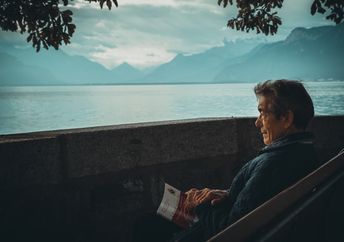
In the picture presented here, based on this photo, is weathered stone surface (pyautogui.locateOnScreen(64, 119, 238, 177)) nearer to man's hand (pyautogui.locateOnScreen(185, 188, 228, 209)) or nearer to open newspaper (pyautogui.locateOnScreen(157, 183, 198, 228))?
open newspaper (pyautogui.locateOnScreen(157, 183, 198, 228))

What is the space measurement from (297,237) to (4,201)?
8.17 ft

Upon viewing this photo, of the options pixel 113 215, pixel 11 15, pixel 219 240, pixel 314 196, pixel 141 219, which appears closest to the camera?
pixel 219 240

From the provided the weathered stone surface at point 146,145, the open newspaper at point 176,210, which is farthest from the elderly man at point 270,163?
the weathered stone surface at point 146,145

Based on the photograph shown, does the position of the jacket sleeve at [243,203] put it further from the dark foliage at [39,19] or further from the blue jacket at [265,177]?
the dark foliage at [39,19]

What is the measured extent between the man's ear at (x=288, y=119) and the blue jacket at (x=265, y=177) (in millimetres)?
110

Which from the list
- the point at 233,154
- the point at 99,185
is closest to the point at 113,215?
the point at 99,185

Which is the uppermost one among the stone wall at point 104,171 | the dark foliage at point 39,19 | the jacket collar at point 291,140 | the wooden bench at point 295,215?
the dark foliage at point 39,19

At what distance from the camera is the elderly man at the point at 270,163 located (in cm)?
191

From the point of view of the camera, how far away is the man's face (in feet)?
7.22

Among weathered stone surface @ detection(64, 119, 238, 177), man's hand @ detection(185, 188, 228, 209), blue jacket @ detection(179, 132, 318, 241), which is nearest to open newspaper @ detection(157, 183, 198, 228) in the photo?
man's hand @ detection(185, 188, 228, 209)

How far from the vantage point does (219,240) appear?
1048 mm

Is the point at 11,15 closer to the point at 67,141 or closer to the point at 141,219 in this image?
the point at 67,141

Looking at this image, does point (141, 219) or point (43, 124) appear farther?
point (43, 124)

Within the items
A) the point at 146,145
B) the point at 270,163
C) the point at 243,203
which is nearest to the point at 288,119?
the point at 270,163
